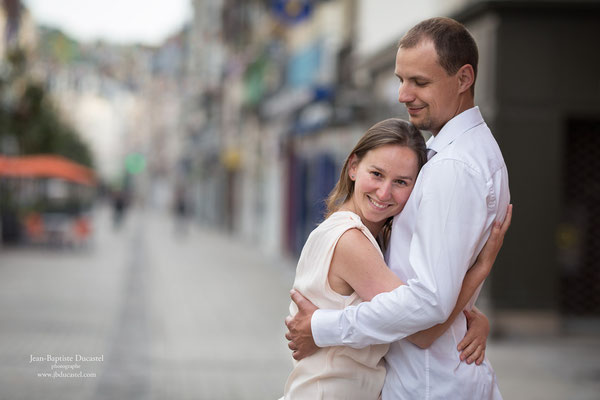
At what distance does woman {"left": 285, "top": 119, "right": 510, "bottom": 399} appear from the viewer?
8.20 feet

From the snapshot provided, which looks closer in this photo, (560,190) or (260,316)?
(560,190)

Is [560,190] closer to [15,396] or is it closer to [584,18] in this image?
[584,18]

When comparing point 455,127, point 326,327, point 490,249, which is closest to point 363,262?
point 326,327

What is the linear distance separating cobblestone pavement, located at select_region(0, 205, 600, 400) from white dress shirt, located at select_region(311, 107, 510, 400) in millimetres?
4590

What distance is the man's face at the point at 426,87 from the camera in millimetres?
2490

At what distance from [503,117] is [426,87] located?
8349 millimetres

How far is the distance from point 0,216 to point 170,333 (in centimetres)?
1709

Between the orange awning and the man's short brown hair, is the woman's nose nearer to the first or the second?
the man's short brown hair

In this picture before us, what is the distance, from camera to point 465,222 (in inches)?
92.6

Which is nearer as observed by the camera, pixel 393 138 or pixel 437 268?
pixel 437 268

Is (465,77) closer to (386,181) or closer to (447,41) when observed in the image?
(447,41)

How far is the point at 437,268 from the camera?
7.63ft

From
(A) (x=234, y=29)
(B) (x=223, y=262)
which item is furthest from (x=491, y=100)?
(A) (x=234, y=29)

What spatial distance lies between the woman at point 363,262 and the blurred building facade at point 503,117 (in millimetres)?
174
